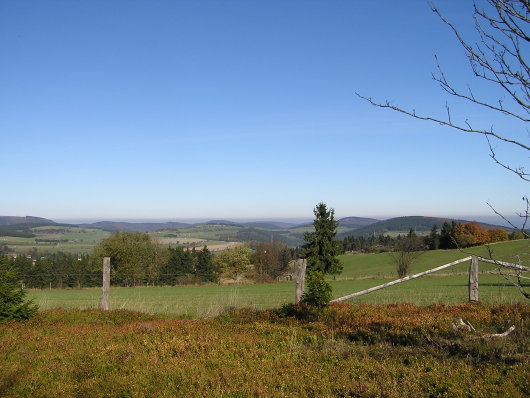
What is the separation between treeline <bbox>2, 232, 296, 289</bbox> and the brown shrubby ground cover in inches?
2156

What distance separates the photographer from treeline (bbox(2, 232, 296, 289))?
67.8m

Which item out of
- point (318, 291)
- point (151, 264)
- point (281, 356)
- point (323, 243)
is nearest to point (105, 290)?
point (318, 291)

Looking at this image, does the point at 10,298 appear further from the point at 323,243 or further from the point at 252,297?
the point at 323,243

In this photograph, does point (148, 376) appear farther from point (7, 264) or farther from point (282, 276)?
point (282, 276)

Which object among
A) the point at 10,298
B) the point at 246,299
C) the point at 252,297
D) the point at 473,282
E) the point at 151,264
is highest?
the point at 473,282

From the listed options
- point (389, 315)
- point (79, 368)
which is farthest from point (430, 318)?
point (79, 368)

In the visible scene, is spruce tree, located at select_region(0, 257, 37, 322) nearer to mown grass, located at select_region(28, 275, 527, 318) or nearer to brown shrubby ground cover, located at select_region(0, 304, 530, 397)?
brown shrubby ground cover, located at select_region(0, 304, 530, 397)

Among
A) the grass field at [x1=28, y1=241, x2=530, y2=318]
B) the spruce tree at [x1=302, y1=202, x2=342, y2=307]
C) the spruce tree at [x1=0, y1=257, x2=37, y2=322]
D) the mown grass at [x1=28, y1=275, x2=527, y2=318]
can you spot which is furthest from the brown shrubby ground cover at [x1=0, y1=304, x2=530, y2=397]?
the spruce tree at [x1=302, y1=202, x2=342, y2=307]

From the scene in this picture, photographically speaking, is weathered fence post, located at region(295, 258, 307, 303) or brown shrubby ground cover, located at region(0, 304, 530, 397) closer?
brown shrubby ground cover, located at region(0, 304, 530, 397)

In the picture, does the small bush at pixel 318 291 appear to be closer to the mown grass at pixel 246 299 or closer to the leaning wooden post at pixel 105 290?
the mown grass at pixel 246 299

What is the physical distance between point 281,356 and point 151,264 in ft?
245

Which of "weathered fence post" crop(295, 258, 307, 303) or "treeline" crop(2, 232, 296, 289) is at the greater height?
"weathered fence post" crop(295, 258, 307, 303)

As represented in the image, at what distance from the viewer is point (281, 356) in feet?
22.0

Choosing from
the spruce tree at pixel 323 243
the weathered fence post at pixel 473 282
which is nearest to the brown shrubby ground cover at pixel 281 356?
the weathered fence post at pixel 473 282
